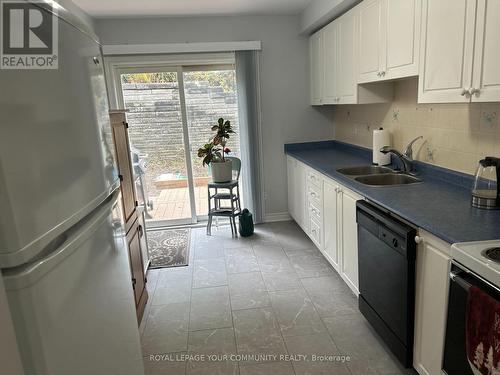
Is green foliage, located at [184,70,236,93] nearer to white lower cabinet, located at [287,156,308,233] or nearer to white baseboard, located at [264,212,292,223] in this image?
white lower cabinet, located at [287,156,308,233]

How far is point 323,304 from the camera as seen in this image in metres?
2.72

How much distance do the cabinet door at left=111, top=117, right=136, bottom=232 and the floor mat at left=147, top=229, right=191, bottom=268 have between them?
960 mm

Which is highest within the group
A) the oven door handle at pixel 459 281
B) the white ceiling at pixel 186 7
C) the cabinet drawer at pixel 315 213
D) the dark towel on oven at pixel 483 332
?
the white ceiling at pixel 186 7

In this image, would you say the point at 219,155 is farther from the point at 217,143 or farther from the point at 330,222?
the point at 330,222

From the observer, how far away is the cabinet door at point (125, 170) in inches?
101

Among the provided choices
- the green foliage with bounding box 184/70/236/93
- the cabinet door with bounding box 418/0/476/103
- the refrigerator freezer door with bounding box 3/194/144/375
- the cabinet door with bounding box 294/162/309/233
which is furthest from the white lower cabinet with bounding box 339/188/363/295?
the green foliage with bounding box 184/70/236/93

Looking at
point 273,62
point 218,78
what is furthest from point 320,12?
point 218,78

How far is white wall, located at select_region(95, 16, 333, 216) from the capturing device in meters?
4.02

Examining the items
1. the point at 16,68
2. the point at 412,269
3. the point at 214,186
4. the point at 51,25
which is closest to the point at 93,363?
the point at 16,68

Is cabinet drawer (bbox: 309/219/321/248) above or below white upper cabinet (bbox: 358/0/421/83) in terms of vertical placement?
below

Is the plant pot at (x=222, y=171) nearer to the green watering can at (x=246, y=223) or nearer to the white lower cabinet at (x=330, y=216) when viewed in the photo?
the green watering can at (x=246, y=223)

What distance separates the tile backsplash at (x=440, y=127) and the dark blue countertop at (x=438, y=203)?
0.11 metres

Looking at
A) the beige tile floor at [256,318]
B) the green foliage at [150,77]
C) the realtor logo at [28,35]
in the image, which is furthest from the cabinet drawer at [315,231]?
the realtor logo at [28,35]

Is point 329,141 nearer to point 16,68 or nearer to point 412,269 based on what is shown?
point 412,269
